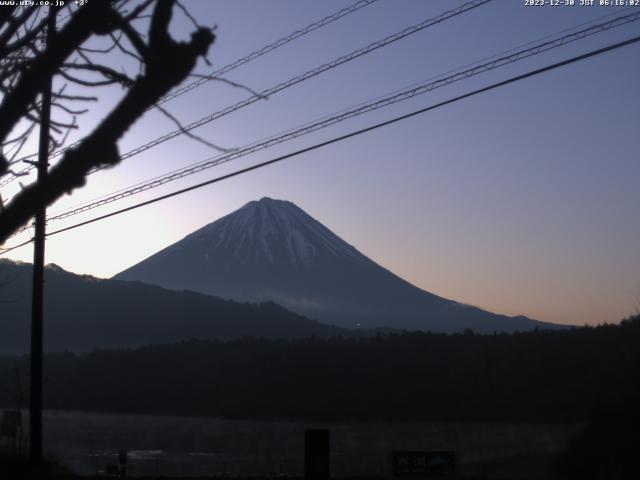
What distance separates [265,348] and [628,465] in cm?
11119

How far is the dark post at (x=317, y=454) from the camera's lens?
13.0m

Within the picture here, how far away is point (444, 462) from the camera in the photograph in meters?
20.6

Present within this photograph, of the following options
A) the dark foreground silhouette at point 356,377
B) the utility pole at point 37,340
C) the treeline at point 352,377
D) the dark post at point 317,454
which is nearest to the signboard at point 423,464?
the utility pole at point 37,340

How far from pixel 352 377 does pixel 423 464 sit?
92.9 metres

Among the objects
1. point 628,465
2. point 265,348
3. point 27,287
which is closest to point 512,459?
point 628,465

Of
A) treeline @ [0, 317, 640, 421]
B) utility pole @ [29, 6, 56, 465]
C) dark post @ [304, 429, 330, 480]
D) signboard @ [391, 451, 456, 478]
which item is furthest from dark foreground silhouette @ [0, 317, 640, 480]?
dark post @ [304, 429, 330, 480]

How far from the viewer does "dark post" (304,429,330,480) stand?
42.6 ft

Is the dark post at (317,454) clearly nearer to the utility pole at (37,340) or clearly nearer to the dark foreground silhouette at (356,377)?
the utility pole at (37,340)

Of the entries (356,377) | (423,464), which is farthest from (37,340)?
(356,377)

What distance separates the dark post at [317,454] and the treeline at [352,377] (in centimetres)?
6228

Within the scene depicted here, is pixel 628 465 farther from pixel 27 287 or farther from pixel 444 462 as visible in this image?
pixel 27 287

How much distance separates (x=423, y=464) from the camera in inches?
821

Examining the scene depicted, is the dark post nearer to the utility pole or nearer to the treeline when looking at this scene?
the utility pole

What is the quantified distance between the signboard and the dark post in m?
8.07
